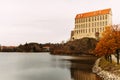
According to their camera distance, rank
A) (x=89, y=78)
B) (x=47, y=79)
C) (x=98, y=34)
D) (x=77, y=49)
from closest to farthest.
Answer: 1. (x=89, y=78)
2. (x=47, y=79)
3. (x=98, y=34)
4. (x=77, y=49)

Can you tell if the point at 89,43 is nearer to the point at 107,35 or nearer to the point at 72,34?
the point at 72,34

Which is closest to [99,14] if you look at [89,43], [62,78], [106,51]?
[89,43]

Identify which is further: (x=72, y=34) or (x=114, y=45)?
(x=72, y=34)

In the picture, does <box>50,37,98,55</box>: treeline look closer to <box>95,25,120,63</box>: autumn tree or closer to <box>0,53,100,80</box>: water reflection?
<box>0,53,100,80</box>: water reflection

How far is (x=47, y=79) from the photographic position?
48906mm

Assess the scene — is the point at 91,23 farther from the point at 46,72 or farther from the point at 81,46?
the point at 46,72

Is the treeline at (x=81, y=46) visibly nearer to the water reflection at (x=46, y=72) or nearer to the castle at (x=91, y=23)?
the castle at (x=91, y=23)

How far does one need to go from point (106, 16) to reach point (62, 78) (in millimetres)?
111236

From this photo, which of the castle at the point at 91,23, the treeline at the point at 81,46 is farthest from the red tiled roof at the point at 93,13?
the treeline at the point at 81,46

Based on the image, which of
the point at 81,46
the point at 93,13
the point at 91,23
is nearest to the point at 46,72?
the point at 81,46

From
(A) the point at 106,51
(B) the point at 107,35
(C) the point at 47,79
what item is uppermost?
(B) the point at 107,35

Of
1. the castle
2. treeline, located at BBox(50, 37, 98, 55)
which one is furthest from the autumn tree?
the castle

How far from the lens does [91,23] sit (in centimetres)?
16762

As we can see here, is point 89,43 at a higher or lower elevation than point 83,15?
lower
